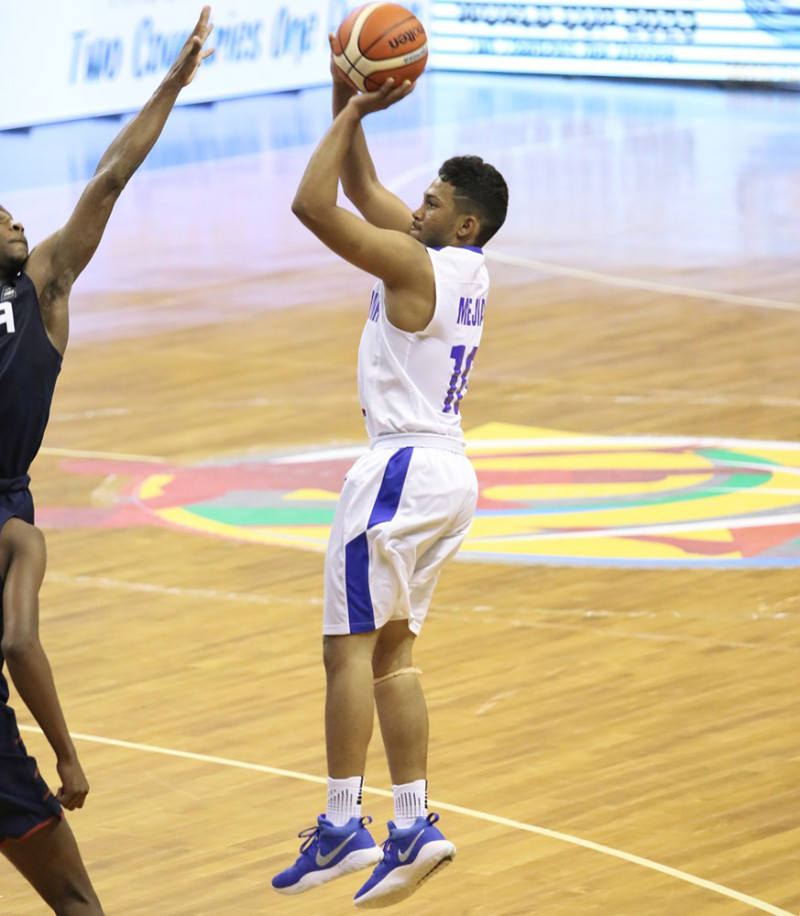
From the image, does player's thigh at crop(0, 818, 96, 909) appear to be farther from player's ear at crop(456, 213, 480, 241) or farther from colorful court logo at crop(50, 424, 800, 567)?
colorful court logo at crop(50, 424, 800, 567)

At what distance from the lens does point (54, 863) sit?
5.29 metres

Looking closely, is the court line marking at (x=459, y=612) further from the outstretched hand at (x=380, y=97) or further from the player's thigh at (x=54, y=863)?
the player's thigh at (x=54, y=863)

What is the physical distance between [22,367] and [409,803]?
1.86 meters

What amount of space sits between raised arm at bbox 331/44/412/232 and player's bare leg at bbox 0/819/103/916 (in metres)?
2.10

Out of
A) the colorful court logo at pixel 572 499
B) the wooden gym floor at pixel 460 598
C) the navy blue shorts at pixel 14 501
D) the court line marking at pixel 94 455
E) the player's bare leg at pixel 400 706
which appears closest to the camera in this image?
the navy blue shorts at pixel 14 501

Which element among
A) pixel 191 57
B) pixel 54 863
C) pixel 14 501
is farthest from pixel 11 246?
pixel 54 863

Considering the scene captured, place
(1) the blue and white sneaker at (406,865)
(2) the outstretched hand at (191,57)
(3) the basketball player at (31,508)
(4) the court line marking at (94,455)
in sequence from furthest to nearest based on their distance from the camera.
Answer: (4) the court line marking at (94,455), (1) the blue and white sneaker at (406,865), (2) the outstretched hand at (191,57), (3) the basketball player at (31,508)

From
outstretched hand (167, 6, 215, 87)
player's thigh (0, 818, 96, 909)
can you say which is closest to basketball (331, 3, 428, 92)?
outstretched hand (167, 6, 215, 87)

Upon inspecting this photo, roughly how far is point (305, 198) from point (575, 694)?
11.3ft

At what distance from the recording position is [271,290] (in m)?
17.0

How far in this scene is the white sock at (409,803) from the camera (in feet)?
19.5

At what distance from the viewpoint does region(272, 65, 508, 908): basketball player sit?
5.85 metres

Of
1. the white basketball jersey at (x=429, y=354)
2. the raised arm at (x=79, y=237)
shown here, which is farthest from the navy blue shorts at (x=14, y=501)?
the white basketball jersey at (x=429, y=354)

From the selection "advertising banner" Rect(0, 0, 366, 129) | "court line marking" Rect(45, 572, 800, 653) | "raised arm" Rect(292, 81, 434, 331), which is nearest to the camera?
"raised arm" Rect(292, 81, 434, 331)
